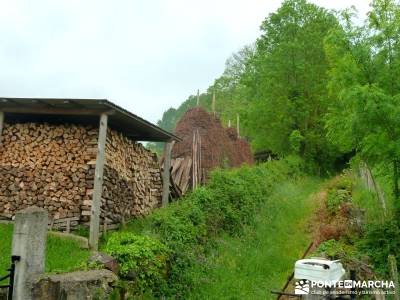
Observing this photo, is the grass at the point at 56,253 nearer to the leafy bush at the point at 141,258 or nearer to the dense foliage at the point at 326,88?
the leafy bush at the point at 141,258

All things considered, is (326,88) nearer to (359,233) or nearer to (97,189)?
(359,233)

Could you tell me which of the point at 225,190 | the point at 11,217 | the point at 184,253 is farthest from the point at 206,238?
the point at 11,217

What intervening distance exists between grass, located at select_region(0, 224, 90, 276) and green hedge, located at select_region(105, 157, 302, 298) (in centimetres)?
82

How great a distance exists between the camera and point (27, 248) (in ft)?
16.8

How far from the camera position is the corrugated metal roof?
378 inches

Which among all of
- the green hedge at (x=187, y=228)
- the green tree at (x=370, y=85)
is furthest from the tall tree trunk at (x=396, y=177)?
the green hedge at (x=187, y=228)

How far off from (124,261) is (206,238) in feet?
10.8

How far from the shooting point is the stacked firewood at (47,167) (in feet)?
33.6

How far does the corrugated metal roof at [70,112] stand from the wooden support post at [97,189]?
41 cm

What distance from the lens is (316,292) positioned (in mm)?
4680

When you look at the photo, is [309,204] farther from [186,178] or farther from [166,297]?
[166,297]

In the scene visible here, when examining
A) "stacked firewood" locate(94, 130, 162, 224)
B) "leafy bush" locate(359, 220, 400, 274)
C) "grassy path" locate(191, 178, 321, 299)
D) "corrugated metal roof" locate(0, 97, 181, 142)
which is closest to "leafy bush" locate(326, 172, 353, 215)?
"grassy path" locate(191, 178, 321, 299)

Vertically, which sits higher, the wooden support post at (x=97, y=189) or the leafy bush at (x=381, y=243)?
the wooden support post at (x=97, y=189)

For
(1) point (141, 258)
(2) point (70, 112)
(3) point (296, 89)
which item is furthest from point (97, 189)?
(3) point (296, 89)
